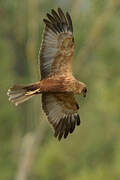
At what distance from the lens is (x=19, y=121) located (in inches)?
1452

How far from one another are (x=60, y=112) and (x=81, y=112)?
2088 centimetres

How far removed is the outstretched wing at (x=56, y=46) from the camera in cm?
1349

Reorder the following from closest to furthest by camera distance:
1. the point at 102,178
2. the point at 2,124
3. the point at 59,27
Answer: the point at 59,27 < the point at 102,178 < the point at 2,124

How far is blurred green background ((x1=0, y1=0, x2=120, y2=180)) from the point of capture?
101 feet

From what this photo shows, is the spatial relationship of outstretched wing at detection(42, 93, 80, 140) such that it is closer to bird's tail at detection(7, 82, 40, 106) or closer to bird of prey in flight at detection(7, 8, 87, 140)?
bird of prey in flight at detection(7, 8, 87, 140)

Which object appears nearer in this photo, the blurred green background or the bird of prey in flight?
the bird of prey in flight

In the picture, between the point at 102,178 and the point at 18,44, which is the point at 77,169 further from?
the point at 18,44

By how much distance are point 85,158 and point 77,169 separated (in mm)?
579

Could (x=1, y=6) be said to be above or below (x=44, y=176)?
above

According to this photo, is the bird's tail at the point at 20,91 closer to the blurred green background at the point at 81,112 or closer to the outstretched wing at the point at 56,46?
the outstretched wing at the point at 56,46

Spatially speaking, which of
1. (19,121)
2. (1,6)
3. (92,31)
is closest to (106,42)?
→ (92,31)

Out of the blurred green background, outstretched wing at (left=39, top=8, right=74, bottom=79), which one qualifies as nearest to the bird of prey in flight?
outstretched wing at (left=39, top=8, right=74, bottom=79)

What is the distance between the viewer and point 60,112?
560 inches

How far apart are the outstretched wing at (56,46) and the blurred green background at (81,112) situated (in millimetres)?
15272
